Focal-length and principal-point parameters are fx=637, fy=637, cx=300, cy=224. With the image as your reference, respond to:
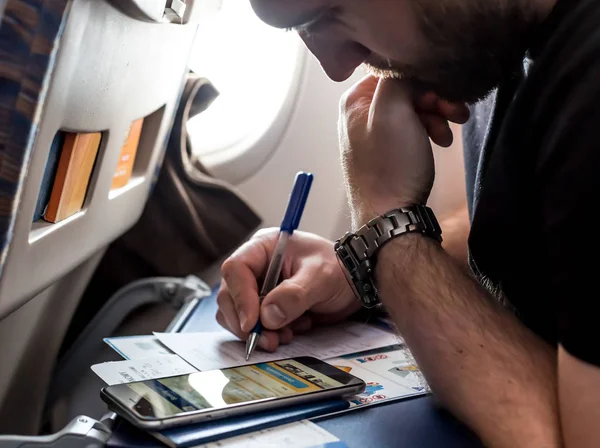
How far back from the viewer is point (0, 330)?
30.0 inches

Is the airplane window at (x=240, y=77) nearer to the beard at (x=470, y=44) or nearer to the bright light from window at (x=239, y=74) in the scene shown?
the bright light from window at (x=239, y=74)

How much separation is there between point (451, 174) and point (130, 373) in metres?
0.92

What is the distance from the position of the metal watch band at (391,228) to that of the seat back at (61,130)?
1.00ft

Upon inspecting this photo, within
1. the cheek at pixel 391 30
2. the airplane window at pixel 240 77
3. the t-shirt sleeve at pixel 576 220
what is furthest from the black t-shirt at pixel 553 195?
the airplane window at pixel 240 77

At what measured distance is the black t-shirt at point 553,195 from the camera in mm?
451

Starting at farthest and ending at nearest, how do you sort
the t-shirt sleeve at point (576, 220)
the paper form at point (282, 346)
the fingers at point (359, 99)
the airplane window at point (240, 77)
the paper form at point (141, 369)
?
the airplane window at point (240, 77) → the fingers at point (359, 99) → the paper form at point (282, 346) → the paper form at point (141, 369) → the t-shirt sleeve at point (576, 220)

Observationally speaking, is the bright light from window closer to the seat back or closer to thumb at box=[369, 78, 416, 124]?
the seat back

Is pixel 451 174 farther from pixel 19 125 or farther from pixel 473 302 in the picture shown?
pixel 19 125

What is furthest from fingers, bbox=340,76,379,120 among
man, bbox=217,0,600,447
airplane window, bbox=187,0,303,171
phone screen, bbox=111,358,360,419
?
airplane window, bbox=187,0,303,171

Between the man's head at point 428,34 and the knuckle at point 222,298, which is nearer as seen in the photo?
the man's head at point 428,34

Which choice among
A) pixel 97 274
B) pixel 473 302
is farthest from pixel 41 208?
pixel 97 274

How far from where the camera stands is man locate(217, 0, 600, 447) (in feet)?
1.54

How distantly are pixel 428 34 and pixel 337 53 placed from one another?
4.4 inches

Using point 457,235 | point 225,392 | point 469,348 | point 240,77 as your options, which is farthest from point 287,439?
point 240,77
